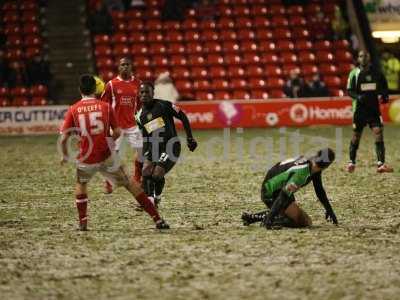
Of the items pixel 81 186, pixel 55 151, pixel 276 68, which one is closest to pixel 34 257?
pixel 81 186

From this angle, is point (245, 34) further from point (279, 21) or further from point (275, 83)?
point (275, 83)

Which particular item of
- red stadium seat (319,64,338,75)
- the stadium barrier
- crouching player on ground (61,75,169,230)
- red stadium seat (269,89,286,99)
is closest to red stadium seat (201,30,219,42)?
red stadium seat (269,89,286,99)

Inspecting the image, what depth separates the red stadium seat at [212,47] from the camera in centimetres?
2816

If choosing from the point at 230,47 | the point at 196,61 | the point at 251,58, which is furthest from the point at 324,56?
the point at 196,61

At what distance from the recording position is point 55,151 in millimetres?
19297

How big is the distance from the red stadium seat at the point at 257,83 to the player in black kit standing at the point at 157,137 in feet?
53.4

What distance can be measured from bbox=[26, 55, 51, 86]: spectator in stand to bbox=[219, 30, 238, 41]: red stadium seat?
619 cm

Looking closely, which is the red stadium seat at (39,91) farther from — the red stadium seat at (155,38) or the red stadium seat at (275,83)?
the red stadium seat at (275,83)

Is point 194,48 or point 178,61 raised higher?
point 194,48

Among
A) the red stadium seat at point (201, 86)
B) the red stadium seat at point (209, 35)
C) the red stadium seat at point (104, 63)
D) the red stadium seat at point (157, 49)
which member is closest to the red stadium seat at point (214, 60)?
the red stadium seat at point (209, 35)

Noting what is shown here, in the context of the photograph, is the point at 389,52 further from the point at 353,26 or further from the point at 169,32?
the point at 169,32

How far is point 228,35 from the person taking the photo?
28.6 meters

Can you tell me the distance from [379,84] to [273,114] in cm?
911

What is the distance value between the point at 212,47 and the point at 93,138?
63.0 ft
